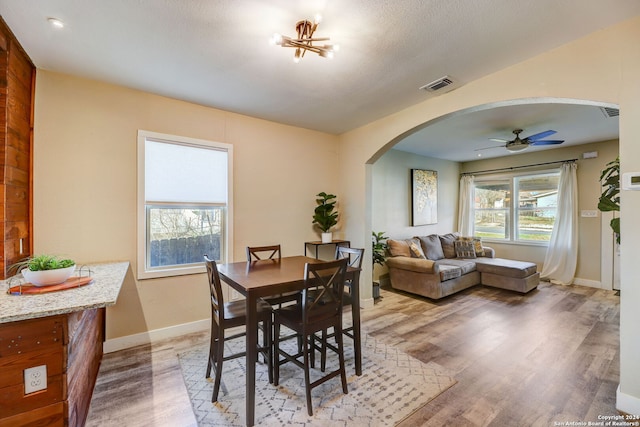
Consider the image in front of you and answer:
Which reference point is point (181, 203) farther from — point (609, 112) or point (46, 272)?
point (609, 112)

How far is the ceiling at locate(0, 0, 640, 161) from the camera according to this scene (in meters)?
1.70

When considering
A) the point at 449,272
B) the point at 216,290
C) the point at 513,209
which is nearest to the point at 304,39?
the point at 216,290

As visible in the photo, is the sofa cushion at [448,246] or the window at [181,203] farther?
the sofa cushion at [448,246]

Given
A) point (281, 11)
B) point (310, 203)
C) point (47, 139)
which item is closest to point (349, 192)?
point (310, 203)

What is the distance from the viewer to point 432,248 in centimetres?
537

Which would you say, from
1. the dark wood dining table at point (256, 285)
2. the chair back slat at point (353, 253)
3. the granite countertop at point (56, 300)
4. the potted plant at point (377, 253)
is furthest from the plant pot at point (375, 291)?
the granite countertop at point (56, 300)

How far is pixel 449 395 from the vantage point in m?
2.05

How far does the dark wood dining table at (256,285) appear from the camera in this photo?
5.80ft

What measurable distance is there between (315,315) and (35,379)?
5.12ft

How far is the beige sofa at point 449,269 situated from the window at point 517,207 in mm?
1141

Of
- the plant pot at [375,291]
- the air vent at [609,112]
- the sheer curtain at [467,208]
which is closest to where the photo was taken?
the air vent at [609,112]

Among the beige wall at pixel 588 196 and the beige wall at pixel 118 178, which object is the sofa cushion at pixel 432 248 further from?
the beige wall at pixel 118 178

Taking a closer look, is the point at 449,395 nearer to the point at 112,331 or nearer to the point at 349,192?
the point at 349,192

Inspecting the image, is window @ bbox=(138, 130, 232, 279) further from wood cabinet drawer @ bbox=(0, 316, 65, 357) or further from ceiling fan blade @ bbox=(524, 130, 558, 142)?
ceiling fan blade @ bbox=(524, 130, 558, 142)
